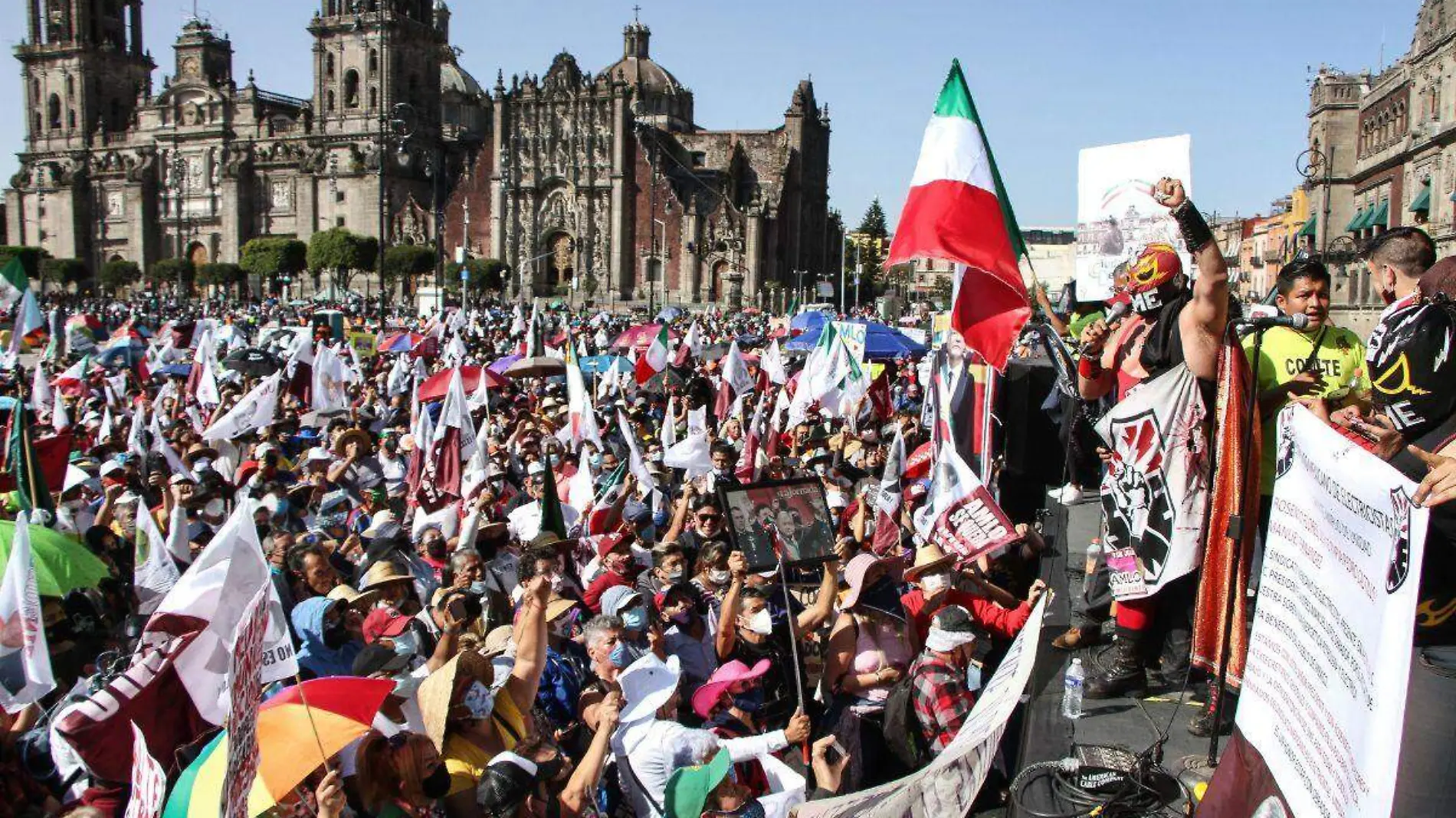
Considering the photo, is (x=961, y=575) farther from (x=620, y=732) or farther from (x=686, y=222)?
(x=686, y=222)

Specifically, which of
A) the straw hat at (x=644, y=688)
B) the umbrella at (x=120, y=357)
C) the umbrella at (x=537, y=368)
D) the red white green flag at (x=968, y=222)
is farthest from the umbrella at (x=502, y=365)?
the straw hat at (x=644, y=688)

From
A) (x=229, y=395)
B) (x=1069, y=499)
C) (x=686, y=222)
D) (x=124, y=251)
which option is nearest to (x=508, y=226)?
(x=686, y=222)

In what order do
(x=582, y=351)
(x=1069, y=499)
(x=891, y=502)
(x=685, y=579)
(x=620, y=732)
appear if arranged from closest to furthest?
(x=620, y=732) → (x=685, y=579) → (x=891, y=502) → (x=1069, y=499) → (x=582, y=351)

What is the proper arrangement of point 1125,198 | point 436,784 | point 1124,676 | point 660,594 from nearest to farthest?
point 436,784 → point 1124,676 → point 1125,198 → point 660,594

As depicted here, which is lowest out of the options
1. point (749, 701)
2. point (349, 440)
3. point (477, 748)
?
point (749, 701)

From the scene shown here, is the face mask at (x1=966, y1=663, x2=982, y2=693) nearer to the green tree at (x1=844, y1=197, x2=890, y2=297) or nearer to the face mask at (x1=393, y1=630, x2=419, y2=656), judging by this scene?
the face mask at (x1=393, y1=630, x2=419, y2=656)

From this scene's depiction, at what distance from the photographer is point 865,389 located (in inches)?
567

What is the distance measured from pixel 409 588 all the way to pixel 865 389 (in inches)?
339

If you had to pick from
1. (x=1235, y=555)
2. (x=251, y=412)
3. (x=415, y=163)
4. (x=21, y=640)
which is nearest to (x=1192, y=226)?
(x=1235, y=555)

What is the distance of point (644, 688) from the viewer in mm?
5016

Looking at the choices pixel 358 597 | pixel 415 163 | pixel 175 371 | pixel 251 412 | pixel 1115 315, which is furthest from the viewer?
pixel 415 163

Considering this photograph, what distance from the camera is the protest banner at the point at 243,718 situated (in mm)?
3303

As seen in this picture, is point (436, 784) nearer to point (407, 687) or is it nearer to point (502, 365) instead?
point (407, 687)

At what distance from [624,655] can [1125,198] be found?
3.09 metres
